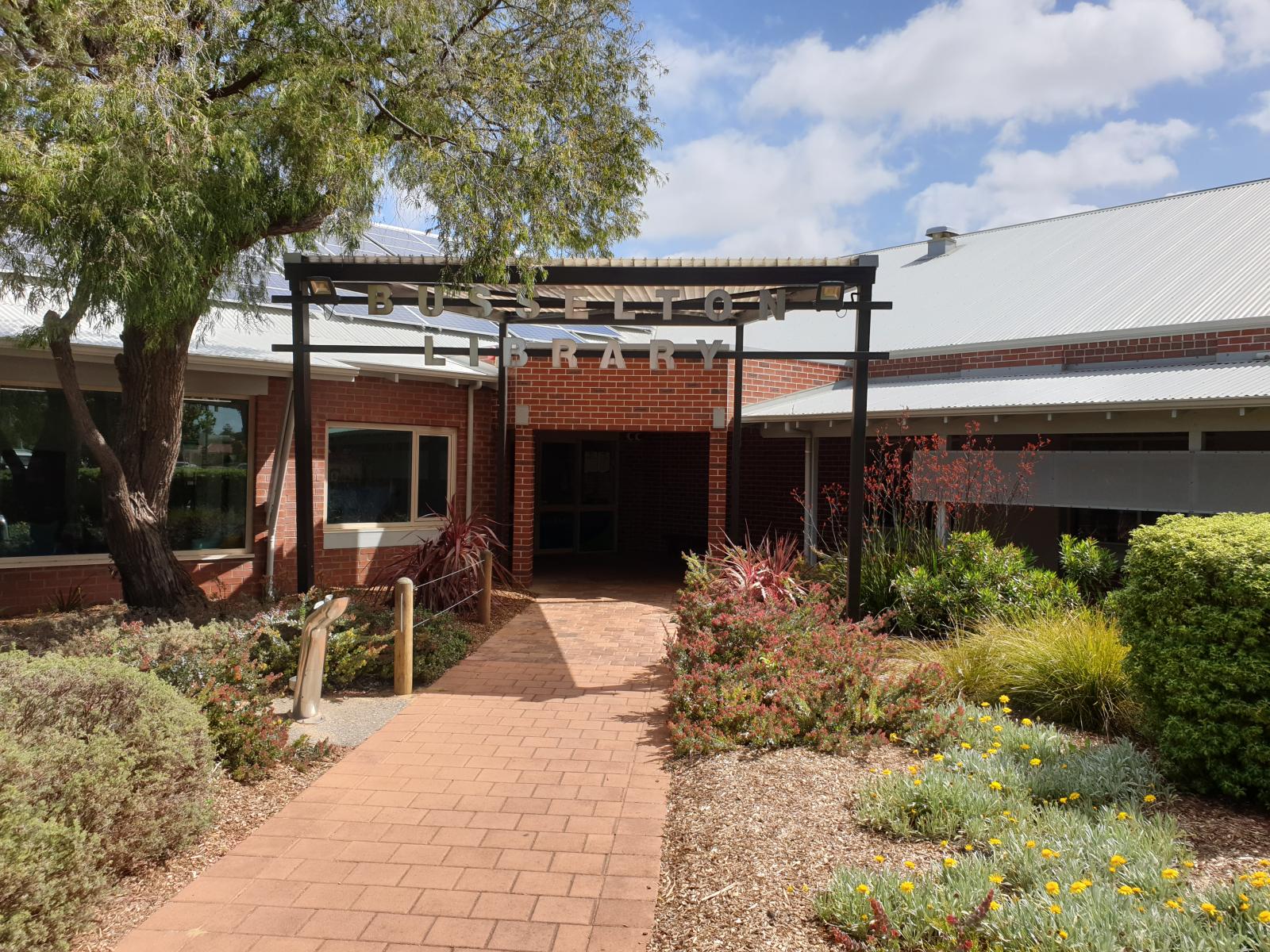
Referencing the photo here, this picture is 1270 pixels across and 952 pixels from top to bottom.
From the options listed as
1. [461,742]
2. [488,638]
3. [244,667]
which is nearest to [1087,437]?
[488,638]

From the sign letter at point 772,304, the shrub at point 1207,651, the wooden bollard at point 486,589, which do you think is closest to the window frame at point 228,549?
the wooden bollard at point 486,589

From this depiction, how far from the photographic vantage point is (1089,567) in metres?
8.54

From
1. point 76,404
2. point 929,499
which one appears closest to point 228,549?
point 76,404

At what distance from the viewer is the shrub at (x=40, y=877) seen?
10.0 feet

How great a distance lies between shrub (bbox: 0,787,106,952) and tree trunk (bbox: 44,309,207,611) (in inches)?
176

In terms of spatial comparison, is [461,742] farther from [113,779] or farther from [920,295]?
[920,295]

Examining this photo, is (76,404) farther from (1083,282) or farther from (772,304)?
(1083,282)

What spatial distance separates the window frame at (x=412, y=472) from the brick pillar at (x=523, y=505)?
0.93 metres

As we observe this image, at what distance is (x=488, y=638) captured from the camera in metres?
8.95

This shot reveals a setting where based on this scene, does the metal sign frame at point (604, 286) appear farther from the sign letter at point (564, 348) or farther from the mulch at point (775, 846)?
the mulch at point (775, 846)

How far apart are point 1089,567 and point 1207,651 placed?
14.3 ft

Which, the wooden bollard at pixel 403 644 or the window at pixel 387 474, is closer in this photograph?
the wooden bollard at pixel 403 644

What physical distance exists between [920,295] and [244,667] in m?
13.9

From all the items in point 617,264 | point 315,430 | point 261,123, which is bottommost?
point 315,430
